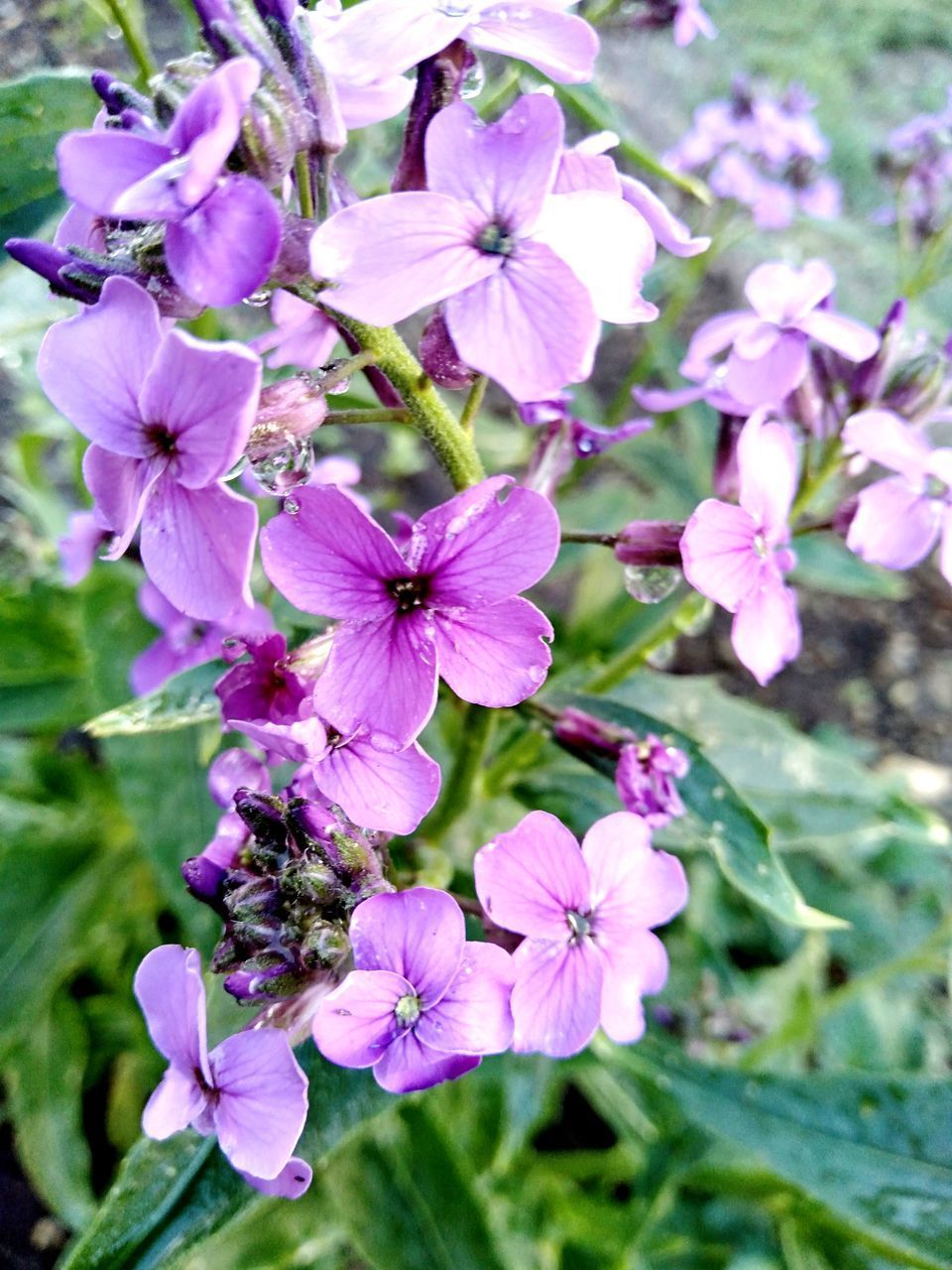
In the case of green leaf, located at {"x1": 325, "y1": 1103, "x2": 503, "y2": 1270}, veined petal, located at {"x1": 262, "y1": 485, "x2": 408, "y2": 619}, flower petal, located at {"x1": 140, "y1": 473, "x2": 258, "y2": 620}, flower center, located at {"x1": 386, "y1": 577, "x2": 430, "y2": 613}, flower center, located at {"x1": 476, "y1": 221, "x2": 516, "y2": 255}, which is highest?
flower center, located at {"x1": 476, "y1": 221, "x2": 516, "y2": 255}

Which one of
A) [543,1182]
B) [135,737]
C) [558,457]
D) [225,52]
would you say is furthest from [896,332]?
[543,1182]

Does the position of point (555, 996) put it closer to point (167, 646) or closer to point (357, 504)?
point (357, 504)

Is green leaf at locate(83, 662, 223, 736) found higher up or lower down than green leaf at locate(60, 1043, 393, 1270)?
higher up

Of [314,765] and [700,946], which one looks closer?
[314,765]

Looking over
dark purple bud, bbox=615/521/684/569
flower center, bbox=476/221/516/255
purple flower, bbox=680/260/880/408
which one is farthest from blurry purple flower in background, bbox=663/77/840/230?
flower center, bbox=476/221/516/255

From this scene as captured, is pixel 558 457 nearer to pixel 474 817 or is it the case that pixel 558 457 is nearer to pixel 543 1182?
pixel 474 817

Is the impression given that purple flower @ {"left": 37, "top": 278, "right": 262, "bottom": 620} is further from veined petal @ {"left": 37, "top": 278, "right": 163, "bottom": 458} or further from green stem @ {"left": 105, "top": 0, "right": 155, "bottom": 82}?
green stem @ {"left": 105, "top": 0, "right": 155, "bottom": 82}
